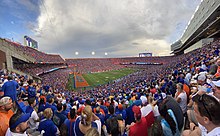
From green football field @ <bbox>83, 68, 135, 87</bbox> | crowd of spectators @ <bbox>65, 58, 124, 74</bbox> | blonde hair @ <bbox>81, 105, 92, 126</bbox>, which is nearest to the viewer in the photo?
blonde hair @ <bbox>81, 105, 92, 126</bbox>

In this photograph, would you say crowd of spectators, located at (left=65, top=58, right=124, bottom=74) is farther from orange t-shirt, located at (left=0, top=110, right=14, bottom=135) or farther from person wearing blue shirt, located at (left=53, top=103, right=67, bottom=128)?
orange t-shirt, located at (left=0, top=110, right=14, bottom=135)

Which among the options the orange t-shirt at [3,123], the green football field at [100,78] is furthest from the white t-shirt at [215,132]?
the green football field at [100,78]

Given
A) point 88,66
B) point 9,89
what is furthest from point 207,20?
point 88,66

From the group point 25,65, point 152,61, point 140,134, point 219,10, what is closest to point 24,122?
point 140,134

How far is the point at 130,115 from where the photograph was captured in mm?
4852

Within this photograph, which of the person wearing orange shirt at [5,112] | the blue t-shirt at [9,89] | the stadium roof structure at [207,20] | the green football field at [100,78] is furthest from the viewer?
the green football field at [100,78]

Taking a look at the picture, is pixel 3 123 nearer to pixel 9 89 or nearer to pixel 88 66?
pixel 9 89

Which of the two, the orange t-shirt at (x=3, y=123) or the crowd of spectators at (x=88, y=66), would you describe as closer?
the orange t-shirt at (x=3, y=123)

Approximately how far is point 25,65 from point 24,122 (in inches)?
1628

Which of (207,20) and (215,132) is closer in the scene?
(215,132)

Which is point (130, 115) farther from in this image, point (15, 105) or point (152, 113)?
point (15, 105)

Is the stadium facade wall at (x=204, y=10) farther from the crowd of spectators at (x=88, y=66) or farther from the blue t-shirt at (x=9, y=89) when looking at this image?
the crowd of spectators at (x=88, y=66)

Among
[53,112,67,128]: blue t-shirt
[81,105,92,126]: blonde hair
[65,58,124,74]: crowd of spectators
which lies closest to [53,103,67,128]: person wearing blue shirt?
[53,112,67,128]: blue t-shirt

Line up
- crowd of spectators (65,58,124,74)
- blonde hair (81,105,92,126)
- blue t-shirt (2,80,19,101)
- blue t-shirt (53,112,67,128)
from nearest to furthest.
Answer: blonde hair (81,105,92,126) < blue t-shirt (53,112,67,128) < blue t-shirt (2,80,19,101) < crowd of spectators (65,58,124,74)
